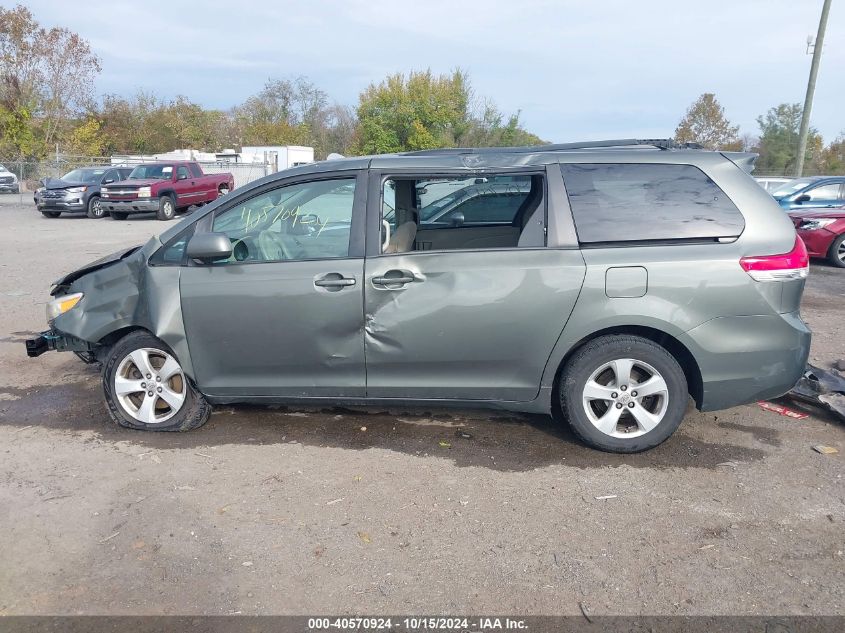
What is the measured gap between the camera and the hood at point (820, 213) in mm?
12133

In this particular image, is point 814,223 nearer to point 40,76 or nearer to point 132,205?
point 132,205

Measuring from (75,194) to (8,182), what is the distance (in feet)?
51.8

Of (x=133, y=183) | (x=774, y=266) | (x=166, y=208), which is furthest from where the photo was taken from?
(x=166, y=208)

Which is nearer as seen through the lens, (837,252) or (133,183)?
(837,252)

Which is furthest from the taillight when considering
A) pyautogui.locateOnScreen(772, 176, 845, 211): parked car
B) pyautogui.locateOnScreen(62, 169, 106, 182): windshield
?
pyautogui.locateOnScreen(62, 169, 106, 182): windshield

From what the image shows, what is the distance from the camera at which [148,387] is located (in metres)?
4.54

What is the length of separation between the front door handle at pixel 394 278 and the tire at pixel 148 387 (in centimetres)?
148

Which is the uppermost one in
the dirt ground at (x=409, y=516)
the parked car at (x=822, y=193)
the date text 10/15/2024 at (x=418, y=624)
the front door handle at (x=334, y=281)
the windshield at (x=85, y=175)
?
the windshield at (x=85, y=175)

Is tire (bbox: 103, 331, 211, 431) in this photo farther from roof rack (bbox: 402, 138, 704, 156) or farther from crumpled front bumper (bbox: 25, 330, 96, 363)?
roof rack (bbox: 402, 138, 704, 156)

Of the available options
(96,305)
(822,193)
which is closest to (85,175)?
(96,305)

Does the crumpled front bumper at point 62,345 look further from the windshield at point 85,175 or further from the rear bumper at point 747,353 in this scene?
the windshield at point 85,175

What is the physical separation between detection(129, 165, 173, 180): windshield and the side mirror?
20.0 metres

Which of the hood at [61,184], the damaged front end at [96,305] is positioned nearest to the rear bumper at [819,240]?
the damaged front end at [96,305]

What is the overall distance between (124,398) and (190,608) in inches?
83.9
